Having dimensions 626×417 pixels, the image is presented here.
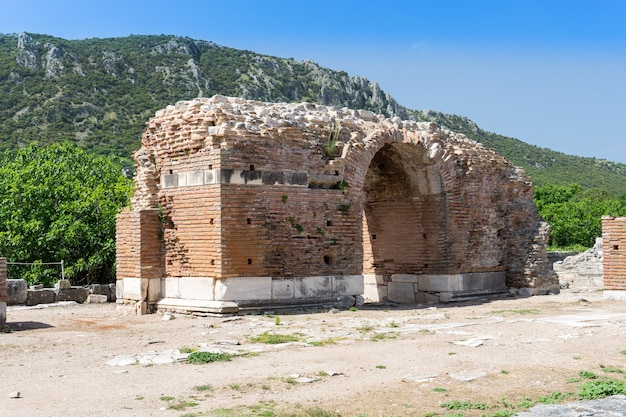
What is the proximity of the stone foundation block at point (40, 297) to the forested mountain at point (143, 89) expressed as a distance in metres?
29.2

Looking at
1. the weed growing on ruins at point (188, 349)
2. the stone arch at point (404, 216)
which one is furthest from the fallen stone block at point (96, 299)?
the weed growing on ruins at point (188, 349)

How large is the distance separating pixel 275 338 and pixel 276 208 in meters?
3.87

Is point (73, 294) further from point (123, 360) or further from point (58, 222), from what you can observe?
Result: point (123, 360)

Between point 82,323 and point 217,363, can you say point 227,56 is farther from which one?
point 217,363

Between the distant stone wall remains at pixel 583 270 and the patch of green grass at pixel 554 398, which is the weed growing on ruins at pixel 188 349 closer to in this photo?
the patch of green grass at pixel 554 398

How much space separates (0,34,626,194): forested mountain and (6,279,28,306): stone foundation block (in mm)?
29740

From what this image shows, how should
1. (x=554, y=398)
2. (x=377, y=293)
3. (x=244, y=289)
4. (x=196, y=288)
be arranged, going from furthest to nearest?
1. (x=377, y=293)
2. (x=196, y=288)
3. (x=244, y=289)
4. (x=554, y=398)

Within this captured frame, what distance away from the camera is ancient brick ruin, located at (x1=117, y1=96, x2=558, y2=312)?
13070 millimetres

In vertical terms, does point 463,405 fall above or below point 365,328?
below

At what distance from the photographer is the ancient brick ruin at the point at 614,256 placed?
15188 mm

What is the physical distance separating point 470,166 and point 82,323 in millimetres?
10147

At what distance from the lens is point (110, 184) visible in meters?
23.9

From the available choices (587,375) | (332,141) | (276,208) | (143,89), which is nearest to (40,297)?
(276,208)

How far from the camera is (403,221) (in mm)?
17938
